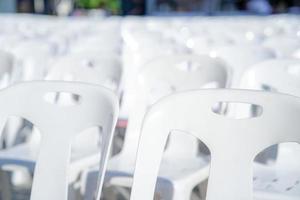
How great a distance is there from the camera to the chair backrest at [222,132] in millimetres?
1642

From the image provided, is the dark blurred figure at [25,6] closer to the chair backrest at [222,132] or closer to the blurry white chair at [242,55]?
the blurry white chair at [242,55]

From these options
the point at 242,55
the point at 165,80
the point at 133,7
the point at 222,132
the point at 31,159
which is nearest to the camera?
the point at 222,132

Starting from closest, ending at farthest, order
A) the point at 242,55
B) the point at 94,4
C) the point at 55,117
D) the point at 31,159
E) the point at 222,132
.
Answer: the point at 222,132 → the point at 55,117 → the point at 31,159 → the point at 242,55 → the point at 94,4

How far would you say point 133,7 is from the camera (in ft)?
51.6

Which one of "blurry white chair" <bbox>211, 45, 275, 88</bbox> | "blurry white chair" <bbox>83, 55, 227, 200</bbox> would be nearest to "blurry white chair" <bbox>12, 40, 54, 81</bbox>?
"blurry white chair" <bbox>83, 55, 227, 200</bbox>

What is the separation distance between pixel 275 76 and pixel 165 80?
1.87 feet

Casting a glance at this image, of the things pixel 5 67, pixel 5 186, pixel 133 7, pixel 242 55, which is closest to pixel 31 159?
pixel 5 186

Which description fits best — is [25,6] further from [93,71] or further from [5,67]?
[93,71]

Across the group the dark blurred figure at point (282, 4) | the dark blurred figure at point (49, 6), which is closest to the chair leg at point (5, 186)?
→ the dark blurred figure at point (282, 4)

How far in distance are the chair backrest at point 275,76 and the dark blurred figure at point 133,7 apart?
13121mm

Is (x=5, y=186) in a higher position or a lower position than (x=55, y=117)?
lower

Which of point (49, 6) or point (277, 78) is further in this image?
point (49, 6)

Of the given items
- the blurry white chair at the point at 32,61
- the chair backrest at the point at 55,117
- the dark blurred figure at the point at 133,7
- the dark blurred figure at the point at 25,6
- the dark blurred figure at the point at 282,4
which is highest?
the chair backrest at the point at 55,117

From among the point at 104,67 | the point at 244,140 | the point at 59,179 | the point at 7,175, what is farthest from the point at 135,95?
the point at 244,140
